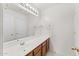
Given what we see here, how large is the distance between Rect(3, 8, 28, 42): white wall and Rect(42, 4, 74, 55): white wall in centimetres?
36

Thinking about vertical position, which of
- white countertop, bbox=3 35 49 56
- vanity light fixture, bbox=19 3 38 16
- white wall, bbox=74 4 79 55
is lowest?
white countertop, bbox=3 35 49 56

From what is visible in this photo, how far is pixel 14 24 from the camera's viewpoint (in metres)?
1.50

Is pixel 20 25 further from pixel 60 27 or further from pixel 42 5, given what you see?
pixel 60 27

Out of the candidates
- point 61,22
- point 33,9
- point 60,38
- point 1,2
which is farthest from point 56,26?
point 1,2

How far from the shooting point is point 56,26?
1606 millimetres

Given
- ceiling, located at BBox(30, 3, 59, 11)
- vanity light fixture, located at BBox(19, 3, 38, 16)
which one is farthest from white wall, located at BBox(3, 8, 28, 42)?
ceiling, located at BBox(30, 3, 59, 11)

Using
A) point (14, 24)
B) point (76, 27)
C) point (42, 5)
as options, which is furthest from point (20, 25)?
point (76, 27)

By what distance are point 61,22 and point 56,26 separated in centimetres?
11

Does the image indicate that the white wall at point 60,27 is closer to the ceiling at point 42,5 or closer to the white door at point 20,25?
the ceiling at point 42,5

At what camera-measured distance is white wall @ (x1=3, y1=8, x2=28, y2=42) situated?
140cm

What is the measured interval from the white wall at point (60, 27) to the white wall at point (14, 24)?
1.19 ft

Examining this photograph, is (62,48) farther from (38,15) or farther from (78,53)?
(38,15)

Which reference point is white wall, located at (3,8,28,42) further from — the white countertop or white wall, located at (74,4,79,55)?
white wall, located at (74,4,79,55)

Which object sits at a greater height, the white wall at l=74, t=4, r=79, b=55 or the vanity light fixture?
the vanity light fixture
